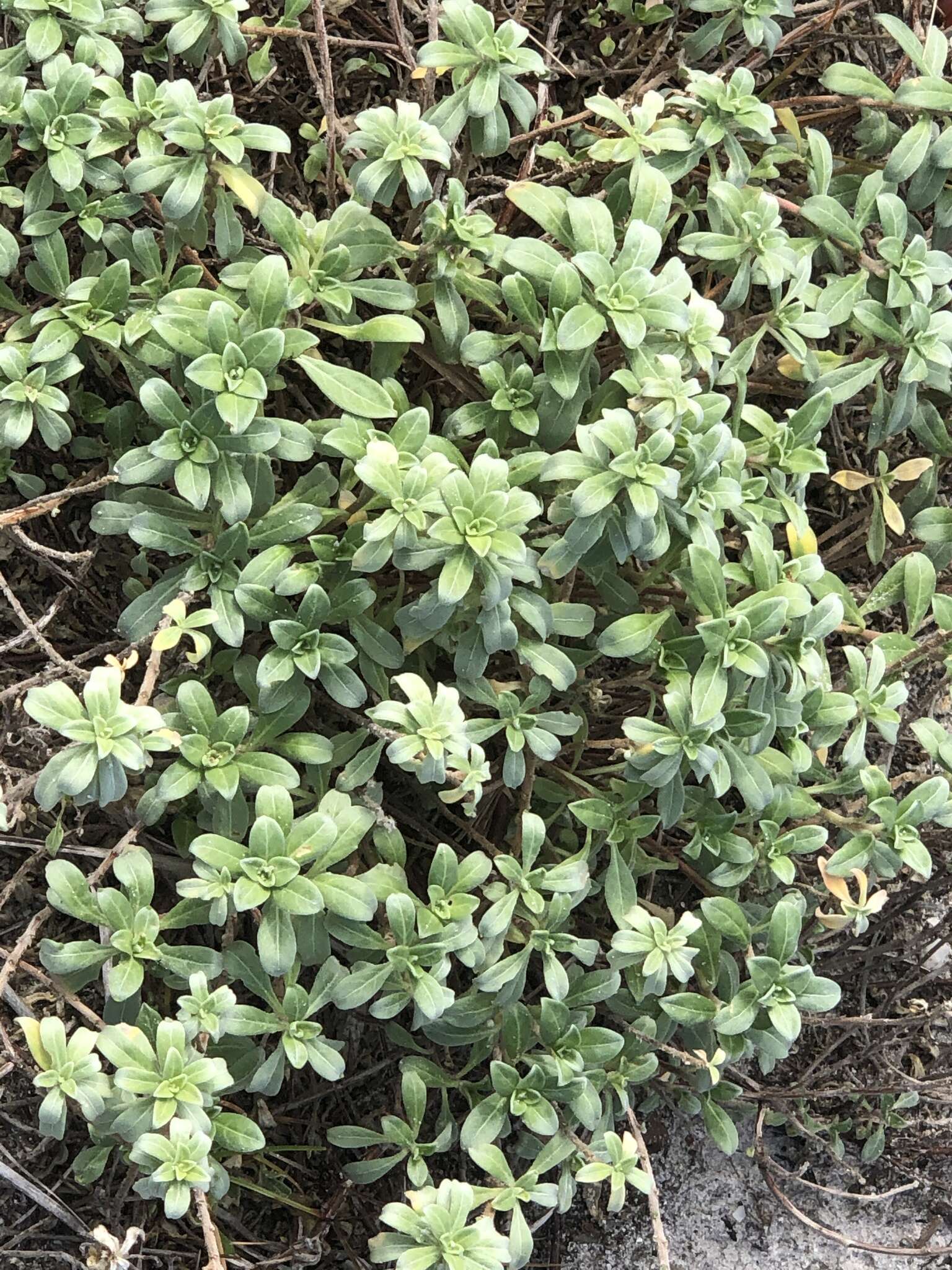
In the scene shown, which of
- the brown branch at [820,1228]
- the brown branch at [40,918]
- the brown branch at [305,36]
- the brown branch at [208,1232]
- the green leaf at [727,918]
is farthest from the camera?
the brown branch at [820,1228]

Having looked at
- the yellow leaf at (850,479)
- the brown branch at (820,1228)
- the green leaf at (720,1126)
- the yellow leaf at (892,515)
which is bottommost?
the brown branch at (820,1228)

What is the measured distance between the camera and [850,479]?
7.35ft

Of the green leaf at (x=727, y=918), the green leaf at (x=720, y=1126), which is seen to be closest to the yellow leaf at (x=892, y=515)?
the green leaf at (x=727, y=918)

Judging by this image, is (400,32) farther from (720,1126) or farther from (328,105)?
(720,1126)

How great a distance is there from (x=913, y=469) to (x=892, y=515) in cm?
9

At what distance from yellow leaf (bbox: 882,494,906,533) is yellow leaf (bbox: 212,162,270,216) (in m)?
1.25

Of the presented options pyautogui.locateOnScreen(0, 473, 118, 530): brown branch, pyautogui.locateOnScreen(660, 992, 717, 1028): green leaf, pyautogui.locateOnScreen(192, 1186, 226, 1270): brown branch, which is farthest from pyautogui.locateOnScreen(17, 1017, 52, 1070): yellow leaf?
pyautogui.locateOnScreen(660, 992, 717, 1028): green leaf

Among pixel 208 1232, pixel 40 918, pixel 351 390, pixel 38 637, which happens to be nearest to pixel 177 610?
pixel 38 637

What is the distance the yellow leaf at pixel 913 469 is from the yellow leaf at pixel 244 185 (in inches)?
49.3

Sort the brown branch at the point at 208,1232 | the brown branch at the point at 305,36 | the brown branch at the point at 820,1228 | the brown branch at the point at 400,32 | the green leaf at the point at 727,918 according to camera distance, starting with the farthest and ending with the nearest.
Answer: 1. the brown branch at the point at 820,1228
2. the brown branch at the point at 400,32
3. the brown branch at the point at 305,36
4. the green leaf at the point at 727,918
5. the brown branch at the point at 208,1232

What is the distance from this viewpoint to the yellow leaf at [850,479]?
2.23 meters

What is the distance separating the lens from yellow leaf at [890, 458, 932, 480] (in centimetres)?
221

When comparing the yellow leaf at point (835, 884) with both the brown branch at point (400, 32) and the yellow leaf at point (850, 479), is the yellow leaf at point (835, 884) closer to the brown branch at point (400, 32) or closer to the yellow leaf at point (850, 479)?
the yellow leaf at point (850, 479)

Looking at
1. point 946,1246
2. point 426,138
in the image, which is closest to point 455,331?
point 426,138
